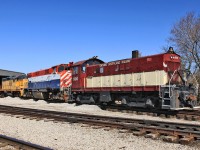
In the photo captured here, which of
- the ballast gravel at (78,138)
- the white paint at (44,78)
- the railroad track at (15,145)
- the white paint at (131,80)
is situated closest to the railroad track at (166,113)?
the white paint at (131,80)

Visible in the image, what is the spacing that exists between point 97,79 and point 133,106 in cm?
387

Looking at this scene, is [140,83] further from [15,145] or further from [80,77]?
[15,145]

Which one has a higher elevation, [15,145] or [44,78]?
[44,78]

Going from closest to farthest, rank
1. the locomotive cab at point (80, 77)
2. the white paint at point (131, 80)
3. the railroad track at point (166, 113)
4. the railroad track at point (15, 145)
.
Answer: the railroad track at point (15, 145) < the railroad track at point (166, 113) < the white paint at point (131, 80) < the locomotive cab at point (80, 77)

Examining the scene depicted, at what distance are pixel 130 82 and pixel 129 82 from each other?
9 cm

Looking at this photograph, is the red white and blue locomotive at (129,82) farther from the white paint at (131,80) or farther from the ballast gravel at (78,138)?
the ballast gravel at (78,138)

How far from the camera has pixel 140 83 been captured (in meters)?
17.2

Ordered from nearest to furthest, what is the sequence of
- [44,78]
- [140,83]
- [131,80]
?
[140,83] → [131,80] → [44,78]

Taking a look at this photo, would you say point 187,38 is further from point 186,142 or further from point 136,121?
point 186,142

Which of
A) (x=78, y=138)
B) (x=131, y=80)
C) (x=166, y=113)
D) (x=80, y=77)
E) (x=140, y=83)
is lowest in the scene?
(x=78, y=138)

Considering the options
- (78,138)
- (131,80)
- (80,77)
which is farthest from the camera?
(80,77)

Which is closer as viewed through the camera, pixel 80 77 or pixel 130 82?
pixel 130 82

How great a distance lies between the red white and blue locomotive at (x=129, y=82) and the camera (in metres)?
15.6

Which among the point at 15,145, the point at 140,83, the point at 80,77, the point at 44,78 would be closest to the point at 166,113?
the point at 140,83
